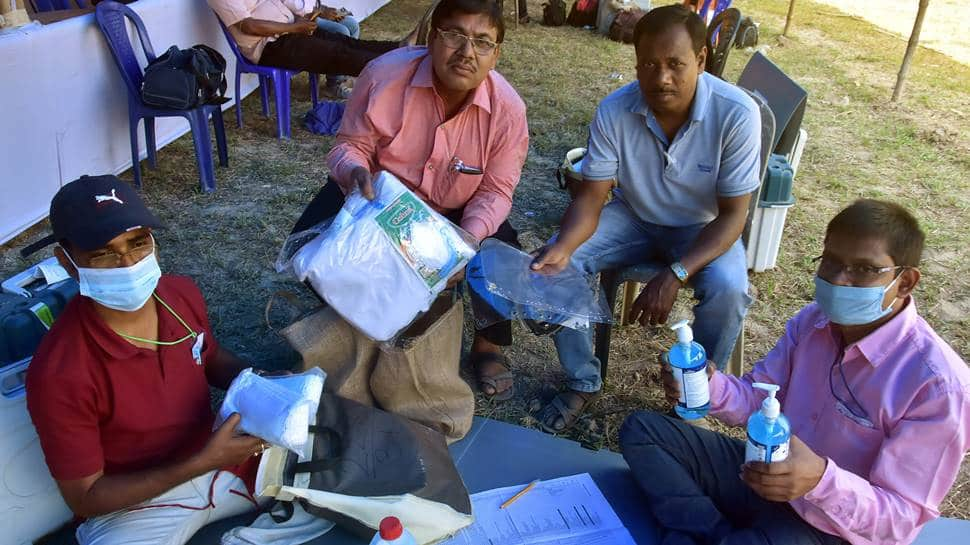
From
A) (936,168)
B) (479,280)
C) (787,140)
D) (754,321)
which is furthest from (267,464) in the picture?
(936,168)

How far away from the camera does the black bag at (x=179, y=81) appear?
438 cm

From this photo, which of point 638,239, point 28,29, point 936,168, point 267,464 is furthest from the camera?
point 936,168

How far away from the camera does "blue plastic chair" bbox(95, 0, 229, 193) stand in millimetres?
4398

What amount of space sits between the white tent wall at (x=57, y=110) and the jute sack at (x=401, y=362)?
2516 millimetres

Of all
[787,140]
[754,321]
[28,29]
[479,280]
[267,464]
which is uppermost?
[28,29]

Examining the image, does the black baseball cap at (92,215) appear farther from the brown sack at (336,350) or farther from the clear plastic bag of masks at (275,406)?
the brown sack at (336,350)

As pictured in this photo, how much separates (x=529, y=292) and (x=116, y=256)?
4.73 ft

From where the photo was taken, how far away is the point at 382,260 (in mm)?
2332

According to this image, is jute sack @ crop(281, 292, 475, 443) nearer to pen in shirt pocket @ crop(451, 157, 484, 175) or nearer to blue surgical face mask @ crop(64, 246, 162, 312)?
pen in shirt pocket @ crop(451, 157, 484, 175)

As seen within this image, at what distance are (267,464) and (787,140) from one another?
3.10 meters

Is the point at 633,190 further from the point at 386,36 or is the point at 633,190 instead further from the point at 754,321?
the point at 386,36

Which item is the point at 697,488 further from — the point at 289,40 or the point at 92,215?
the point at 289,40

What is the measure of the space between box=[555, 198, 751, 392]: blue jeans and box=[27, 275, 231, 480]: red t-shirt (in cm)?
144

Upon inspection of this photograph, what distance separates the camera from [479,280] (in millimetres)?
2854
